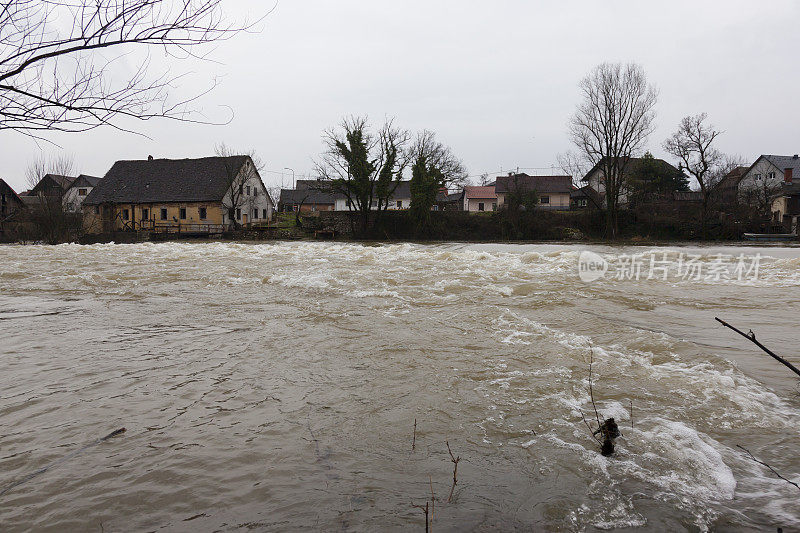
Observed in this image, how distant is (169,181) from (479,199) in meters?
40.9

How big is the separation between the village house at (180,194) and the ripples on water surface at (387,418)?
147ft

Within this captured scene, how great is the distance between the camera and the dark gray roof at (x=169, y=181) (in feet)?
166

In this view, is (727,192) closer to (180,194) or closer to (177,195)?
(180,194)

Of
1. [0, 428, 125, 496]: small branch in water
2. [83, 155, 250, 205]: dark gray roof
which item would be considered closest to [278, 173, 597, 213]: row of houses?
[83, 155, 250, 205]: dark gray roof

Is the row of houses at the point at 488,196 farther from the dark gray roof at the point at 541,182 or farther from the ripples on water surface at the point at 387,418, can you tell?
the ripples on water surface at the point at 387,418

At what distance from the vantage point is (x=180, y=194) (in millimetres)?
51062

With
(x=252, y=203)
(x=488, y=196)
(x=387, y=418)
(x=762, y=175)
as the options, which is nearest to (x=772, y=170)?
(x=762, y=175)

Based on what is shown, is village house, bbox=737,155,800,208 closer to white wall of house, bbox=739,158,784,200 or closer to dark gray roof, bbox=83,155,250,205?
white wall of house, bbox=739,158,784,200

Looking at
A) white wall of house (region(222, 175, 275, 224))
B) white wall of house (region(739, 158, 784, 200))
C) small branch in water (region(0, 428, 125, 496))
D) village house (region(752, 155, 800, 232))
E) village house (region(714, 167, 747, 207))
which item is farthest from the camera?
white wall of house (region(739, 158, 784, 200))

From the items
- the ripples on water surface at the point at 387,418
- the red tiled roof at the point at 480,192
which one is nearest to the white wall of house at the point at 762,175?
the red tiled roof at the point at 480,192

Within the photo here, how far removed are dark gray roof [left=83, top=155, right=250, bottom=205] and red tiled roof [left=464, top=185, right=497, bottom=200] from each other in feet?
105

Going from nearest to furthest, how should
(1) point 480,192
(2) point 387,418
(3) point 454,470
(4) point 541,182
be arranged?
(3) point 454,470 < (2) point 387,418 < (4) point 541,182 < (1) point 480,192

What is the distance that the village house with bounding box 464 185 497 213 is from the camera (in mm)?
68062

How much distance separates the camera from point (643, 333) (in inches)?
220
